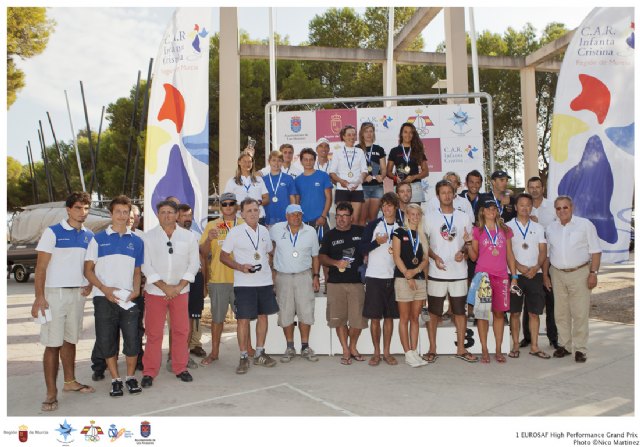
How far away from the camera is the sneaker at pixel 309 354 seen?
600 cm

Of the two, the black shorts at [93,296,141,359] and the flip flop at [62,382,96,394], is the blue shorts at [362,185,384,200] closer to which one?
the black shorts at [93,296,141,359]

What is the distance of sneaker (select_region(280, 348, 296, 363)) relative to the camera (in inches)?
234

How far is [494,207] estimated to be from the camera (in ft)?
18.7

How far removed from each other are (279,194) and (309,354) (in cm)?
215

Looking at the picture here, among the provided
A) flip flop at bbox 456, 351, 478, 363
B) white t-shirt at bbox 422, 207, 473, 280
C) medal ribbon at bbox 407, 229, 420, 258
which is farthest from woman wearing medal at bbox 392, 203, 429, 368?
flip flop at bbox 456, 351, 478, 363

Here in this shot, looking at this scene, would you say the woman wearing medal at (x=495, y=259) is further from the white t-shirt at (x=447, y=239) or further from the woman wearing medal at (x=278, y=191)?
the woman wearing medal at (x=278, y=191)

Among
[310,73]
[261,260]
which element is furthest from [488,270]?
[310,73]

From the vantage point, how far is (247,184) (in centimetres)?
666

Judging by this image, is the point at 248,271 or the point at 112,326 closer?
the point at 112,326

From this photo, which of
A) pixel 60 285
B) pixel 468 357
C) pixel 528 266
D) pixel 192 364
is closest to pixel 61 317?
pixel 60 285

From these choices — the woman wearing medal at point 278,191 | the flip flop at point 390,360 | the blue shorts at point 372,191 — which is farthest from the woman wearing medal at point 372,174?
the flip flop at point 390,360

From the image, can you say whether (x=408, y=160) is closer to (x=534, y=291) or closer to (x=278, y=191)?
(x=278, y=191)

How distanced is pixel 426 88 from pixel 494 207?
21.6 m
